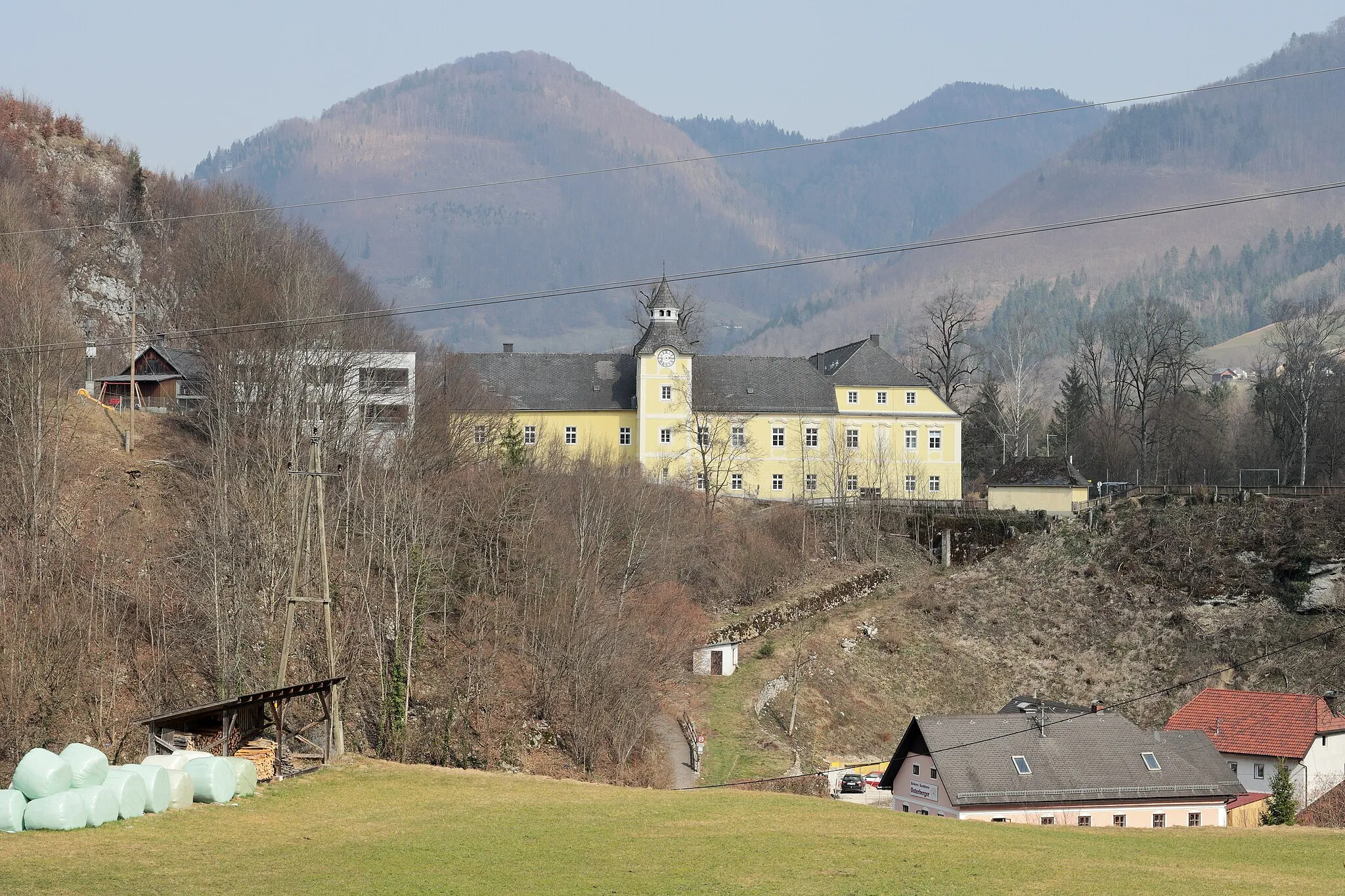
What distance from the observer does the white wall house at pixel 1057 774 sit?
43.3m

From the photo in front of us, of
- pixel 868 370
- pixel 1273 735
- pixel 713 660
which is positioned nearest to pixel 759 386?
pixel 868 370

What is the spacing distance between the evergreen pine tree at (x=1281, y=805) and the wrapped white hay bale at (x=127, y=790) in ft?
104

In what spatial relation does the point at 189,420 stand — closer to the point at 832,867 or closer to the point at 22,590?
the point at 22,590

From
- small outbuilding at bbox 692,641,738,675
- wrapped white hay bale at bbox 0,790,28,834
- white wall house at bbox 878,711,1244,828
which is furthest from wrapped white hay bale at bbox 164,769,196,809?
small outbuilding at bbox 692,641,738,675

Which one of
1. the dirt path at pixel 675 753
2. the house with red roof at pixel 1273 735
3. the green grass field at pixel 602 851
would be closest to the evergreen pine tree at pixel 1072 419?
the house with red roof at pixel 1273 735

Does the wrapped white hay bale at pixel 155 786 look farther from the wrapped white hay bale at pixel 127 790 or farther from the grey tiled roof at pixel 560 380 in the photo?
the grey tiled roof at pixel 560 380

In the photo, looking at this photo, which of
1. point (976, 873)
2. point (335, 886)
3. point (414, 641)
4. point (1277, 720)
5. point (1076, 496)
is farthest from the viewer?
point (1076, 496)

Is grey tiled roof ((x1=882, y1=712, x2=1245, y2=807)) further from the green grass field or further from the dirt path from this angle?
the green grass field

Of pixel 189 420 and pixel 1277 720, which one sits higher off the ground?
pixel 189 420

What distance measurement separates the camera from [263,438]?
171 ft

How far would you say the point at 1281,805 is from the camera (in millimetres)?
42500

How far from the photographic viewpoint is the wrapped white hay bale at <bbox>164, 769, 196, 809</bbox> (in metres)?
26.1

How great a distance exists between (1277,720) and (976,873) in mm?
34822

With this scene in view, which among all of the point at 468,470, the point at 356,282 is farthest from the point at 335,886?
the point at 356,282
